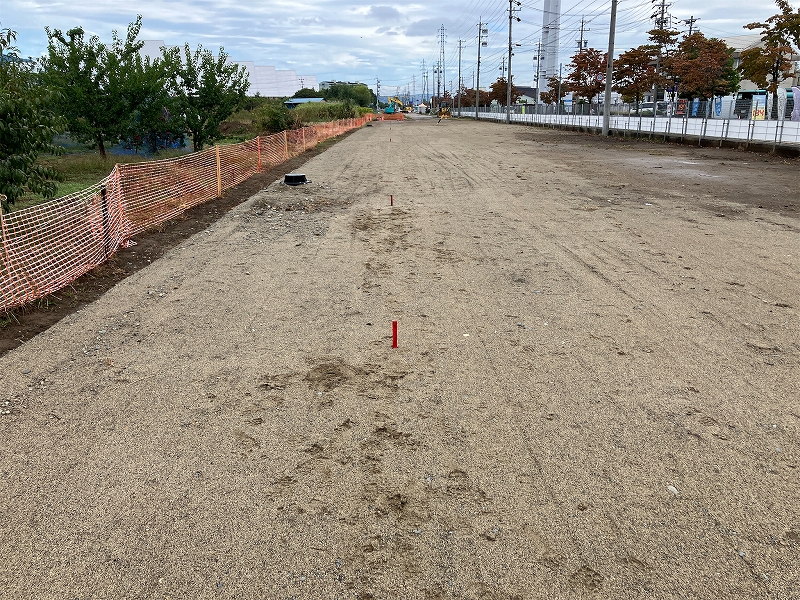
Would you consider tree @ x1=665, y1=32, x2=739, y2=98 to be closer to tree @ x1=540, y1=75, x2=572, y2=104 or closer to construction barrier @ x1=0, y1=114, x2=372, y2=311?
tree @ x1=540, y1=75, x2=572, y2=104

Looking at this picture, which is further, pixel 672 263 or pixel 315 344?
pixel 672 263

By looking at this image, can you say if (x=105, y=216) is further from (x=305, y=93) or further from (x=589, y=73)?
(x=305, y=93)

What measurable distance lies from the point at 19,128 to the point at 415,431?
22.6 feet

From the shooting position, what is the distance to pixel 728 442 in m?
4.04

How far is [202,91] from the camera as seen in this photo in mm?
25875

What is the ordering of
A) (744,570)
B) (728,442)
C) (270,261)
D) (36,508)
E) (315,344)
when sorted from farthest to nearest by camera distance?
(270,261) → (315,344) → (728,442) → (36,508) → (744,570)

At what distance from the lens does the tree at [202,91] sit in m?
25.2

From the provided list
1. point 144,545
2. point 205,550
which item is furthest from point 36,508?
point 205,550

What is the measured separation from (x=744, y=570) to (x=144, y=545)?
3.02 metres

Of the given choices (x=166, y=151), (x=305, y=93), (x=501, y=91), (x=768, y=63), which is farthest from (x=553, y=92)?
(x=166, y=151)

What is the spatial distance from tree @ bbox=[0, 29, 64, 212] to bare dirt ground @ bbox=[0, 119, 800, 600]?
73.6 inches

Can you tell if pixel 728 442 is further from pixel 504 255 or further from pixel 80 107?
pixel 80 107

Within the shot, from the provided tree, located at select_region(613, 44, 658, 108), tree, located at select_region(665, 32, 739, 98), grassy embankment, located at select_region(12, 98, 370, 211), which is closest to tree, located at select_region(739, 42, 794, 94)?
tree, located at select_region(665, 32, 739, 98)

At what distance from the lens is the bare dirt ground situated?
3.02 metres
